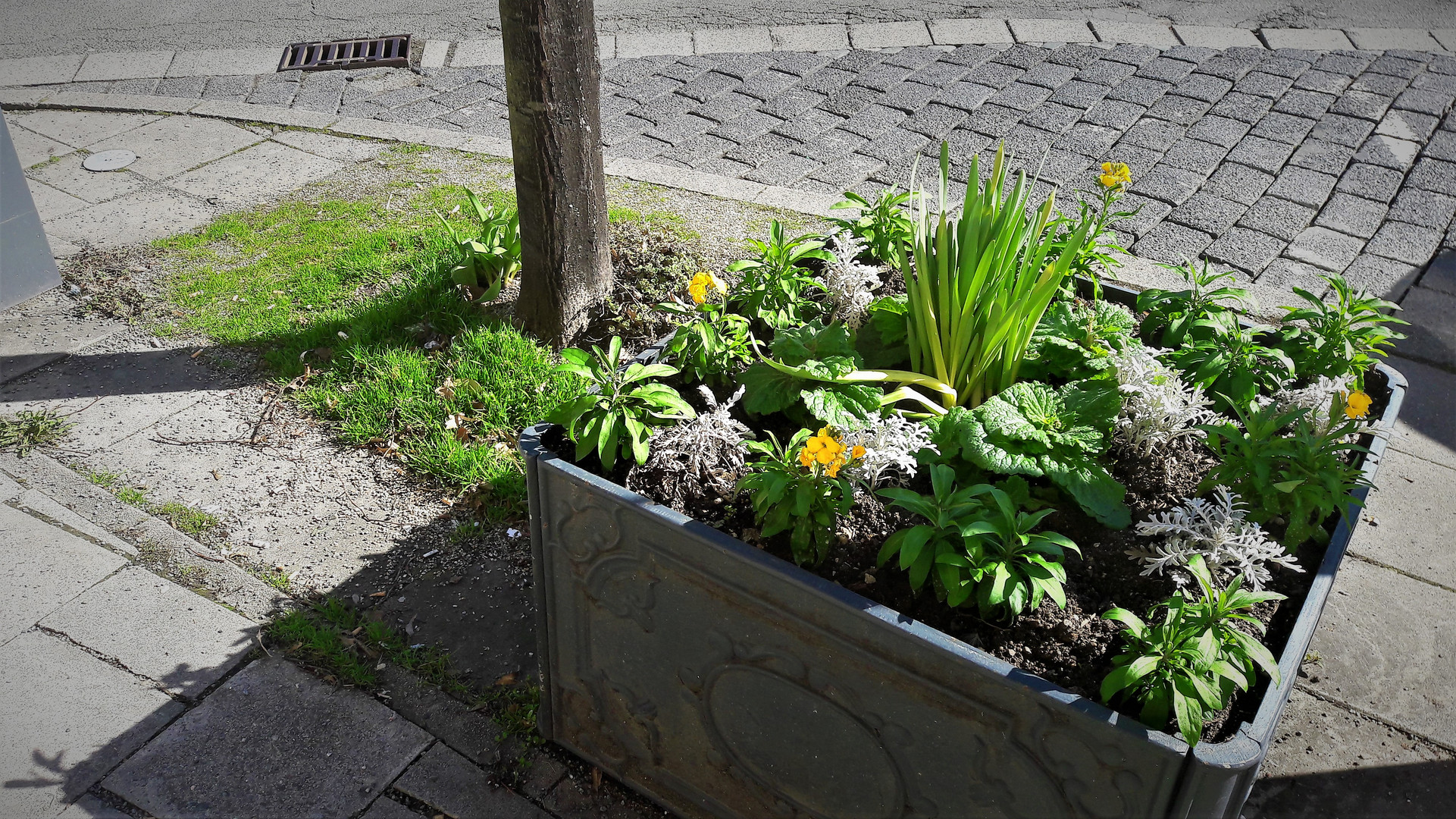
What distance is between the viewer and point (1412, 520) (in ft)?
10.4

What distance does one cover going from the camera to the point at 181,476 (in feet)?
10.9

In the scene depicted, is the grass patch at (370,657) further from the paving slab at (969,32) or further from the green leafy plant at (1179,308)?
the paving slab at (969,32)

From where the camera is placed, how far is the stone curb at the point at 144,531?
2.86 m

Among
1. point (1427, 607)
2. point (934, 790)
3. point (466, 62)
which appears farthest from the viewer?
point (466, 62)

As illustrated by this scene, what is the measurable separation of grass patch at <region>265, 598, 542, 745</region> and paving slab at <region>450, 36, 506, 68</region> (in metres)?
4.62

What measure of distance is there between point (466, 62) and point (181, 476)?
4125 mm

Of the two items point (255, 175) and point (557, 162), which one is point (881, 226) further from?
point (255, 175)

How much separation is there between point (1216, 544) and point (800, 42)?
18.5ft

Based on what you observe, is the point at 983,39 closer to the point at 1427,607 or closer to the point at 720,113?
the point at 720,113

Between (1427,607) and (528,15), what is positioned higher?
(528,15)

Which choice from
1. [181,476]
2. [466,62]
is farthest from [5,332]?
[466,62]

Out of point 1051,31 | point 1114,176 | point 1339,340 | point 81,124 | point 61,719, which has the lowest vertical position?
point 61,719

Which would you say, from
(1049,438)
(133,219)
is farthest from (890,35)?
(1049,438)

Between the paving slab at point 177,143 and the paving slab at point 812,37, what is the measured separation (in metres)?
3.33
